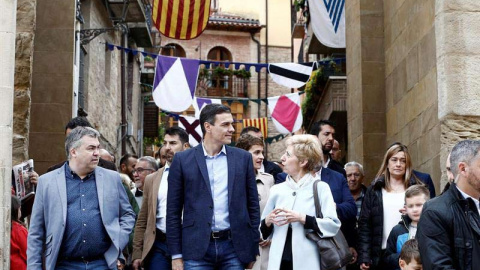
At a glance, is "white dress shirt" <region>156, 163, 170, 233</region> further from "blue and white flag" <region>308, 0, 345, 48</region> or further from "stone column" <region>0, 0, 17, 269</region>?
"blue and white flag" <region>308, 0, 345, 48</region>

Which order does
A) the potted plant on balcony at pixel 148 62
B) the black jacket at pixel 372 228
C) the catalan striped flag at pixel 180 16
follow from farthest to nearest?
the potted plant on balcony at pixel 148 62, the catalan striped flag at pixel 180 16, the black jacket at pixel 372 228

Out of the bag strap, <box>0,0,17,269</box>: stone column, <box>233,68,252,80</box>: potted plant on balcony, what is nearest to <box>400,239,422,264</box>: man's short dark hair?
the bag strap

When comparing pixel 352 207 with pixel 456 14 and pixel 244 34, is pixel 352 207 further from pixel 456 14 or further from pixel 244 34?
pixel 244 34

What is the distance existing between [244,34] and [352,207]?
4096cm

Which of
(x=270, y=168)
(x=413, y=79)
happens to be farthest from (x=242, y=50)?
(x=270, y=168)

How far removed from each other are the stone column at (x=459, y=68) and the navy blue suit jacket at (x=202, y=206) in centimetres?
291

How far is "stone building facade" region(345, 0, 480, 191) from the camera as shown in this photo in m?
9.40

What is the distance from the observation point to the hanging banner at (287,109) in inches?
943

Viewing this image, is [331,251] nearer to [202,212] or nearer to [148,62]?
[202,212]

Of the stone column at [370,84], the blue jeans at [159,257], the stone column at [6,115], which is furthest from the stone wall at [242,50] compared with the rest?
the stone column at [6,115]

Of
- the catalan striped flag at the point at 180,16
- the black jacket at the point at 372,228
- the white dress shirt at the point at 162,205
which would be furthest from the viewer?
the catalan striped flag at the point at 180,16

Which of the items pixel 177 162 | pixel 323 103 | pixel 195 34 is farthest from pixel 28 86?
pixel 323 103

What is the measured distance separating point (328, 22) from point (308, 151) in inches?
398

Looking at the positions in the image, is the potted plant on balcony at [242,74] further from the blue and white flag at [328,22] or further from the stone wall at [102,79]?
the blue and white flag at [328,22]
